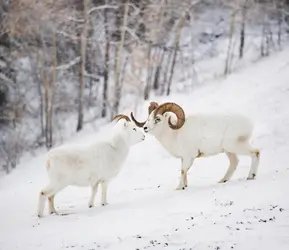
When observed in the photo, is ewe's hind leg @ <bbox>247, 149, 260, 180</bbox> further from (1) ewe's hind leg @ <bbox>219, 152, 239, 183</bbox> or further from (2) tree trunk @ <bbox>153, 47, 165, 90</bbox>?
(2) tree trunk @ <bbox>153, 47, 165, 90</bbox>

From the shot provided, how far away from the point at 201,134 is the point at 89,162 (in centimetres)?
281

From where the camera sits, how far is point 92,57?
33062 millimetres

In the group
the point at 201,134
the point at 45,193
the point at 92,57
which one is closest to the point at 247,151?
the point at 201,134

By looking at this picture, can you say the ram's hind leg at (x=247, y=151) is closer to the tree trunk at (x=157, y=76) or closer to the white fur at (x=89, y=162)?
the white fur at (x=89, y=162)

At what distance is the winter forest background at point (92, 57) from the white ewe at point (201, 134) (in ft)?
45.2

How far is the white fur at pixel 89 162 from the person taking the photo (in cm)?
1119

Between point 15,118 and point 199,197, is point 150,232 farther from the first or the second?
point 15,118

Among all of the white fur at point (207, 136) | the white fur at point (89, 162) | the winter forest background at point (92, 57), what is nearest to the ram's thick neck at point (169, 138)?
the white fur at point (207, 136)

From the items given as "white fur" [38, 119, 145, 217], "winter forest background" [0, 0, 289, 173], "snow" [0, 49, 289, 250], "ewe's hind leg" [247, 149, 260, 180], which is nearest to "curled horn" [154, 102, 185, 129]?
"white fur" [38, 119, 145, 217]

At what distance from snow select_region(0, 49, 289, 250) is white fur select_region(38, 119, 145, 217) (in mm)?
604

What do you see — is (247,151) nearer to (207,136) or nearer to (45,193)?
(207,136)

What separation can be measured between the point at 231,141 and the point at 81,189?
578 cm

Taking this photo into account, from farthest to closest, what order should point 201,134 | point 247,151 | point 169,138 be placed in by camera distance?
point 169,138
point 201,134
point 247,151

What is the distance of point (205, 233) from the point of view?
8062 millimetres
